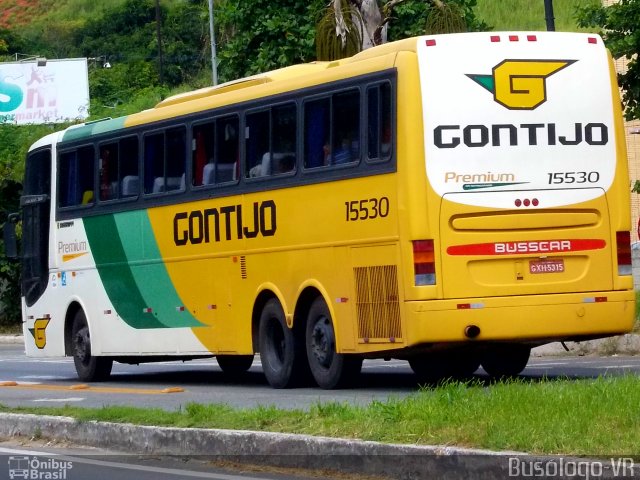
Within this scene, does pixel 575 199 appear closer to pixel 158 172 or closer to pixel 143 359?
pixel 158 172

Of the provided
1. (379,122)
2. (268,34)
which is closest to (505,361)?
(379,122)

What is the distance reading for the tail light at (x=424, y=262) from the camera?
1462 centimetres

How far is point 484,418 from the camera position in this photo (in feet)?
33.5

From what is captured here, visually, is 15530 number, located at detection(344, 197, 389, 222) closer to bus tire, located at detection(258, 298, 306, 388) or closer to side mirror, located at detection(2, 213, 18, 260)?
bus tire, located at detection(258, 298, 306, 388)

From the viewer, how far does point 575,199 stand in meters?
15.1

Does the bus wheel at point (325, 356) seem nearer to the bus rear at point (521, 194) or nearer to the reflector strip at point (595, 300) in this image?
the bus rear at point (521, 194)

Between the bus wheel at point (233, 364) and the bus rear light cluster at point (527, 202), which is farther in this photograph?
the bus wheel at point (233, 364)

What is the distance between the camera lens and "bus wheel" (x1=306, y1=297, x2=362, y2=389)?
52.9 feet

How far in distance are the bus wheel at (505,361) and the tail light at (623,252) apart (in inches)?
79.2

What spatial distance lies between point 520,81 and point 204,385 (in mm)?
6147

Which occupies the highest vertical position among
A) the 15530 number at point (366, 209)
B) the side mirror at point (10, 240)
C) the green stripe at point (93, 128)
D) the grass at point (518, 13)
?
the grass at point (518, 13)

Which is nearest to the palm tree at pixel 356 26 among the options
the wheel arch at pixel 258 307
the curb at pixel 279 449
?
the wheel arch at pixel 258 307

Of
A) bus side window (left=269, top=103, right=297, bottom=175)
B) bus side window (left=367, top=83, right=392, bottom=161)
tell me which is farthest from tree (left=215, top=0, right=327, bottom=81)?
bus side window (left=367, top=83, right=392, bottom=161)

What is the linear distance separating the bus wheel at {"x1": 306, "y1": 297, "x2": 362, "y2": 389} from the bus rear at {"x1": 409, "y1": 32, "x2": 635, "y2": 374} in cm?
157
